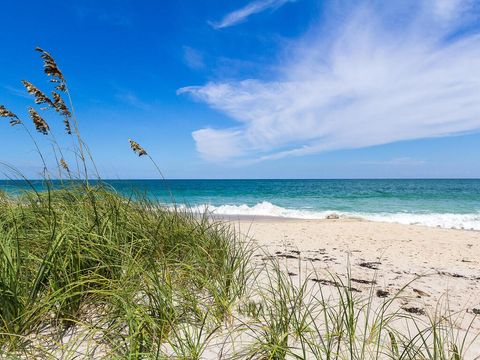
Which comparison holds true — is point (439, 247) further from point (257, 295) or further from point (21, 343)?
point (21, 343)

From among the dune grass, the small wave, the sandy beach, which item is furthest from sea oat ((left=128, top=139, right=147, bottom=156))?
the small wave

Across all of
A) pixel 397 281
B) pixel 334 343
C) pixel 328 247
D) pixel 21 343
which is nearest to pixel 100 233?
pixel 21 343

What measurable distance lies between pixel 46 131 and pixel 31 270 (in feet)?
4.60

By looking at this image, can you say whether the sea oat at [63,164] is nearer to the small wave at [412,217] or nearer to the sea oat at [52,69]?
the sea oat at [52,69]

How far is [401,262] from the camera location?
19.1 feet

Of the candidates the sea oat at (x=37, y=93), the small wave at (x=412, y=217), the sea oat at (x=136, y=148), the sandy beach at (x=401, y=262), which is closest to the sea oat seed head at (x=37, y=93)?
the sea oat at (x=37, y=93)

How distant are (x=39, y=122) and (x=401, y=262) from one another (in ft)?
21.1

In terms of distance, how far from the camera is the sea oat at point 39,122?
2631 millimetres

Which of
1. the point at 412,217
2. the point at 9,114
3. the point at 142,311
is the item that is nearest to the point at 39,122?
the point at 9,114

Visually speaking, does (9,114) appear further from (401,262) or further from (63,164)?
(401,262)

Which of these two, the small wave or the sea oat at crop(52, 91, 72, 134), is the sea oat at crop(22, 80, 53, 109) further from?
the small wave

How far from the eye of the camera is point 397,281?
14.3ft

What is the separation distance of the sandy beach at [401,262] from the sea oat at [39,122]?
2.42 metres

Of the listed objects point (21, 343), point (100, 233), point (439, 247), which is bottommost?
point (439, 247)
